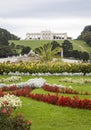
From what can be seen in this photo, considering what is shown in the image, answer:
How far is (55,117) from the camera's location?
10.9 m

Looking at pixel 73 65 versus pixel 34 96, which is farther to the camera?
pixel 73 65

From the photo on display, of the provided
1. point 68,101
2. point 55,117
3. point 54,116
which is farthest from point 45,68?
point 55,117

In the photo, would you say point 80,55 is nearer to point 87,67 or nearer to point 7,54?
point 7,54

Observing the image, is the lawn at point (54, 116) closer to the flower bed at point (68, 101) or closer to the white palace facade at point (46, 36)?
the flower bed at point (68, 101)

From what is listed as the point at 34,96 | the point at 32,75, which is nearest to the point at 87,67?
the point at 32,75

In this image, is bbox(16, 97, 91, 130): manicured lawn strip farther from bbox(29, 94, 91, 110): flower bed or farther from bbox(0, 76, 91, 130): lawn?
bbox(29, 94, 91, 110): flower bed

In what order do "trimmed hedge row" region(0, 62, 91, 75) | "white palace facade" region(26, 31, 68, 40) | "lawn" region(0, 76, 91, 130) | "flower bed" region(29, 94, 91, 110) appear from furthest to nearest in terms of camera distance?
"white palace facade" region(26, 31, 68, 40), "trimmed hedge row" region(0, 62, 91, 75), "flower bed" region(29, 94, 91, 110), "lawn" region(0, 76, 91, 130)

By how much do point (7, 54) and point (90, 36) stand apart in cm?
3330

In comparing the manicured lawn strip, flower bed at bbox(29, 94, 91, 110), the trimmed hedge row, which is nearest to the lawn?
the manicured lawn strip

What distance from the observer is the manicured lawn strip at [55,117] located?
33.0 feet

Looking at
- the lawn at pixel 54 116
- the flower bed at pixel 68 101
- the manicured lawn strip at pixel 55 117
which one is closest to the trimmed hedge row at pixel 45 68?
the flower bed at pixel 68 101

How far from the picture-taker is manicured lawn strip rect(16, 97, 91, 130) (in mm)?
10070

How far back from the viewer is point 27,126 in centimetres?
858

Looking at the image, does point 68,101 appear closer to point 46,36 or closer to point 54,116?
point 54,116
